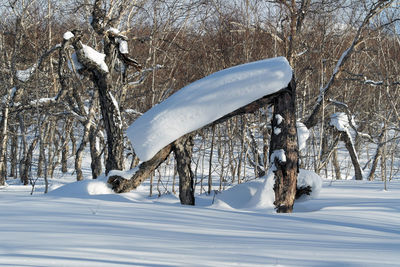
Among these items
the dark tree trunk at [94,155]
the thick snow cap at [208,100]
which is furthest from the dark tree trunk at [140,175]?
the dark tree trunk at [94,155]

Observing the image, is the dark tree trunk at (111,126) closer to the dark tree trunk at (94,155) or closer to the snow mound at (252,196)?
the snow mound at (252,196)

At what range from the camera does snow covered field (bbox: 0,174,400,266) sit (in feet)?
6.93

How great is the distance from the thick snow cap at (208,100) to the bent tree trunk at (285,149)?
30cm

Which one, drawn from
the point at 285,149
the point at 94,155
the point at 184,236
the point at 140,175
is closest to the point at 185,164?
the point at 140,175

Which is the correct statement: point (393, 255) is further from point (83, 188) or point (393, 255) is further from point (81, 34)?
point (81, 34)

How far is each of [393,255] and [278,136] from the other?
245cm

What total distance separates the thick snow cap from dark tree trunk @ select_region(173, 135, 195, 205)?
250 mm

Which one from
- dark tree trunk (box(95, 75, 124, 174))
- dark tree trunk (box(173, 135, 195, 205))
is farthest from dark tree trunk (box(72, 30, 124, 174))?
dark tree trunk (box(173, 135, 195, 205))

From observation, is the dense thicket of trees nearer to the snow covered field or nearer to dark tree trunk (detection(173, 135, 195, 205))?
dark tree trunk (detection(173, 135, 195, 205))

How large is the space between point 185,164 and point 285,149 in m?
1.10

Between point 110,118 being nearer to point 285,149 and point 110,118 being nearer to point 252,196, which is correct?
point 252,196

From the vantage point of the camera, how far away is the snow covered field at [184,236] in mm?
2113

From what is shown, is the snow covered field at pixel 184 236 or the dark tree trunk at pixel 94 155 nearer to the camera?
the snow covered field at pixel 184 236

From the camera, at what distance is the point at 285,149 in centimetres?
461
